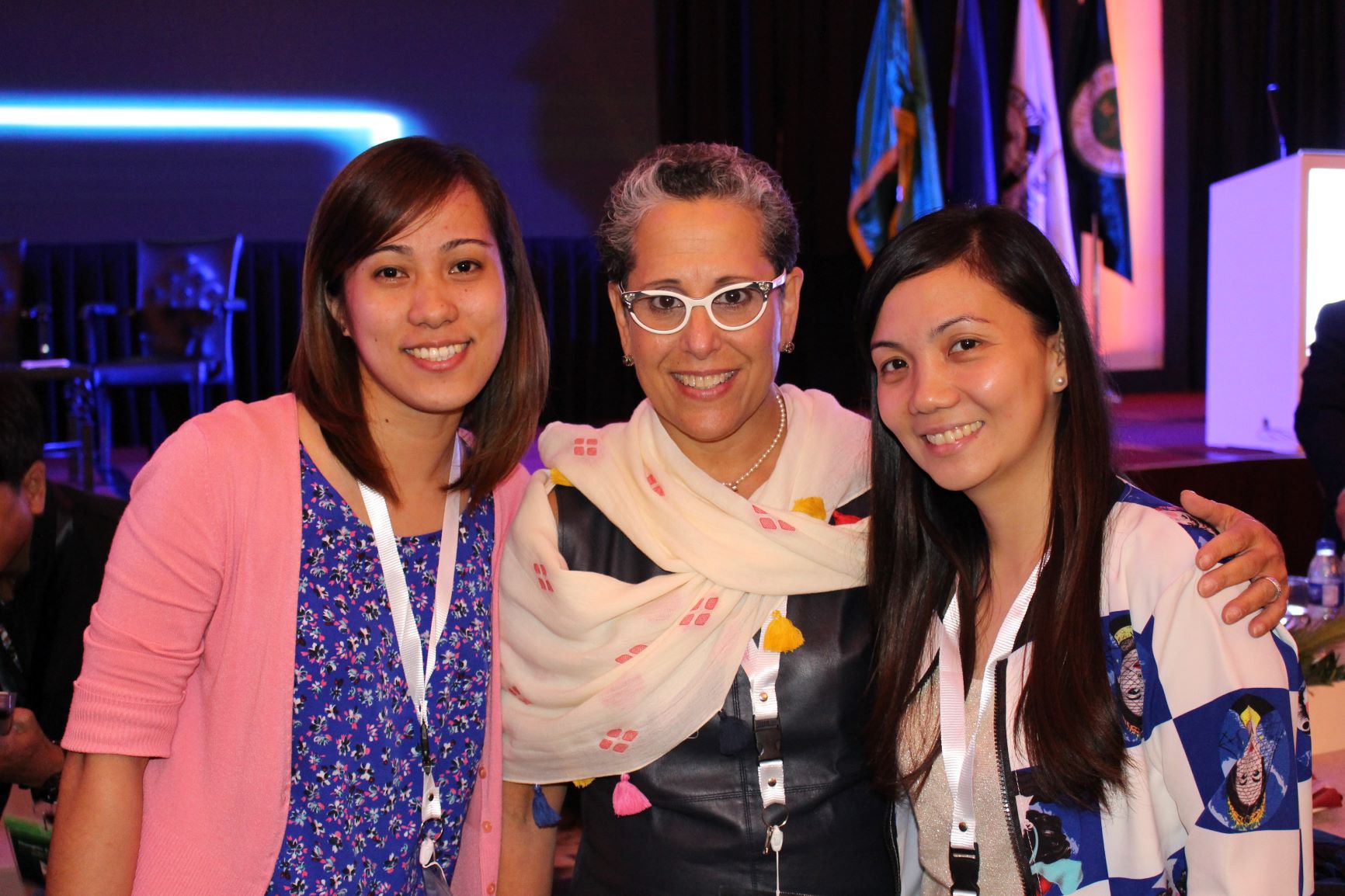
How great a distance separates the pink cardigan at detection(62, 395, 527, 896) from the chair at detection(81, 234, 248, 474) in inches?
197

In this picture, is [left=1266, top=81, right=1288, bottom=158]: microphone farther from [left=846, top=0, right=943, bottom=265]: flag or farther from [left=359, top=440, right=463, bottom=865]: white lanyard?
[left=359, top=440, right=463, bottom=865]: white lanyard

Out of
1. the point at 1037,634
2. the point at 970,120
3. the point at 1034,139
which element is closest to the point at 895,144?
the point at 970,120

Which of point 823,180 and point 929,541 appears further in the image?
point 823,180

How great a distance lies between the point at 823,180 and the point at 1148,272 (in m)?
3.23

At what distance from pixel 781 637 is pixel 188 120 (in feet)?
24.4

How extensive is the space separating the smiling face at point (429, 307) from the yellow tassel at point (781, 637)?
59 cm

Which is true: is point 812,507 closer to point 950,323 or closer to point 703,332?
point 703,332

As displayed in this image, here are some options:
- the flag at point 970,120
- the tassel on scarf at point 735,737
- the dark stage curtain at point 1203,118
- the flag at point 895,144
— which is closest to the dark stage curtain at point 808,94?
the flag at point 970,120

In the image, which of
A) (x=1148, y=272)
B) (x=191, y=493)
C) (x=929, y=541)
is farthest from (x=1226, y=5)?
(x=191, y=493)

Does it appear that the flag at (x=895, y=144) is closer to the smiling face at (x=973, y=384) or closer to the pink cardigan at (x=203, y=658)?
the smiling face at (x=973, y=384)

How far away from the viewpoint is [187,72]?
761cm

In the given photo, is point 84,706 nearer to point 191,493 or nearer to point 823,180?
point 191,493

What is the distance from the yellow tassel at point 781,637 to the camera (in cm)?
168

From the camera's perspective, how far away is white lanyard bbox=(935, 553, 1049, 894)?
57.8 inches
